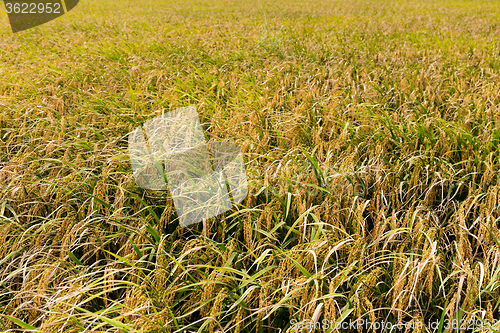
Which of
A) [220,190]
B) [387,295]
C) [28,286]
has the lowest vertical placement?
[387,295]

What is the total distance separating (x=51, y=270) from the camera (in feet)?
5.25

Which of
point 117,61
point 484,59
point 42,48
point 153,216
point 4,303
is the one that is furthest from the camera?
point 42,48

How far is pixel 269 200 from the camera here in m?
2.07

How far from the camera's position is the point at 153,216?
1954mm

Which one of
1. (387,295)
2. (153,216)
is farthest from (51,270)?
(387,295)

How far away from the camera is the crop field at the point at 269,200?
1.44 m

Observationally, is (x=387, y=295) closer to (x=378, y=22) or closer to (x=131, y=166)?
(x=131, y=166)

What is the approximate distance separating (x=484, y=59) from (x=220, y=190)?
4601 millimetres

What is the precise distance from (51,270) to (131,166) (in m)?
0.89

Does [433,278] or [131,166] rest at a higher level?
[131,166]

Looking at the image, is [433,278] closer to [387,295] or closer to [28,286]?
[387,295]

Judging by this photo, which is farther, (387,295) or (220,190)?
(220,190)

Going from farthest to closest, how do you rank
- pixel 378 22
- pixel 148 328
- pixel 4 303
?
pixel 378 22 → pixel 4 303 → pixel 148 328

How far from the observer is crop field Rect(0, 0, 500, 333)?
1444 mm
